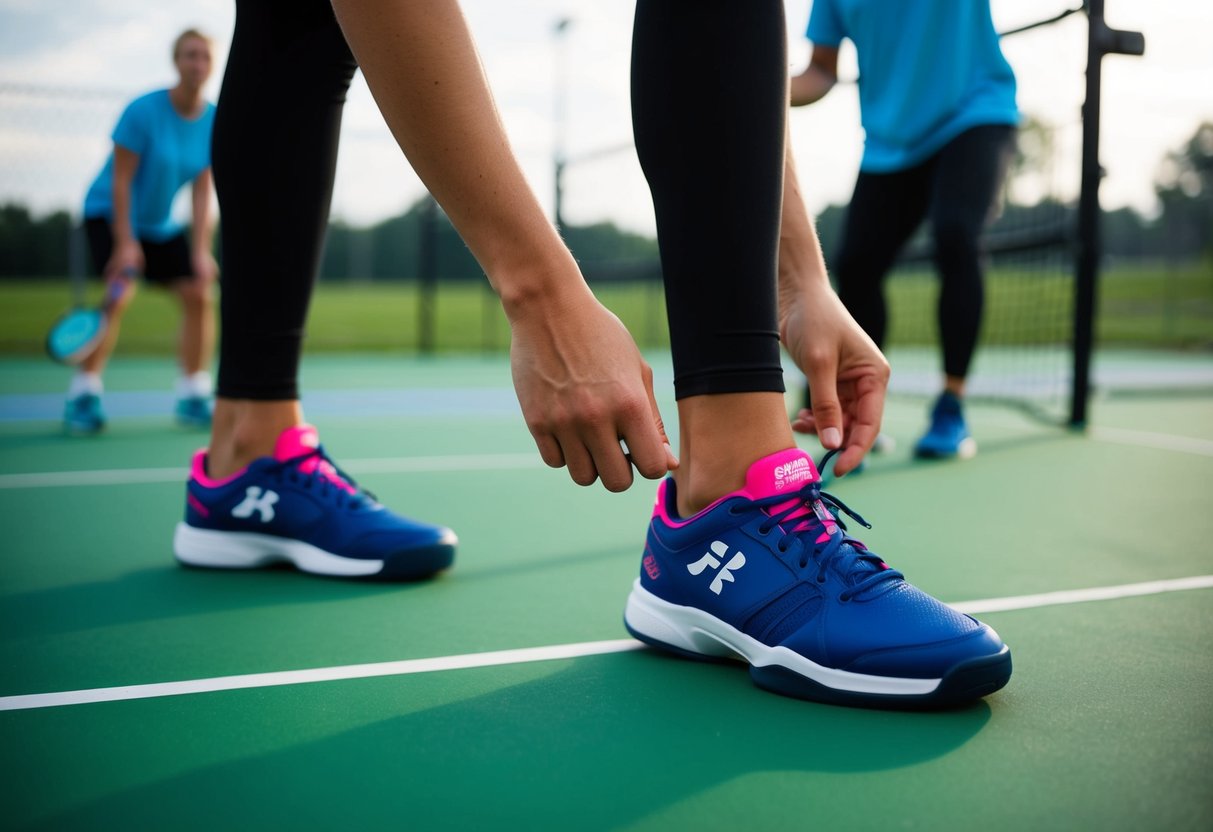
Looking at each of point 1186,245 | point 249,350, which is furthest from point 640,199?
point 1186,245

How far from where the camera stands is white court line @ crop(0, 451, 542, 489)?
2428 mm

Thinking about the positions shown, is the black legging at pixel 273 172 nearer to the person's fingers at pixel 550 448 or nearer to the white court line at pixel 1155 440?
the person's fingers at pixel 550 448

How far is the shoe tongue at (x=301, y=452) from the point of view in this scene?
1.52m

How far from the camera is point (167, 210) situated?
4312 millimetres

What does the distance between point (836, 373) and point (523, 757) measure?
0.50 meters

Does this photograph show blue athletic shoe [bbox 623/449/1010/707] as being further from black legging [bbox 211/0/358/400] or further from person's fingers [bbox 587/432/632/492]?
black legging [bbox 211/0/358/400]

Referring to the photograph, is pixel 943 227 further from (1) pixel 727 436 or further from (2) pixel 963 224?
(1) pixel 727 436

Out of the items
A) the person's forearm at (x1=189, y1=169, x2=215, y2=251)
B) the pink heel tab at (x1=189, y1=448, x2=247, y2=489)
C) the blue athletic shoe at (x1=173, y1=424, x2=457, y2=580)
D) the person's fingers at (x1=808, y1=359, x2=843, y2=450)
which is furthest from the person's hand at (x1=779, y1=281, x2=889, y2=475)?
the person's forearm at (x1=189, y1=169, x2=215, y2=251)

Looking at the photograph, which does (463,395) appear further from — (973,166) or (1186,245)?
(1186,245)

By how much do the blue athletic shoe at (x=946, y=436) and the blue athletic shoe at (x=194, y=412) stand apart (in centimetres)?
253

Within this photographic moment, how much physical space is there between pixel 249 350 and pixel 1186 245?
1913 centimetres

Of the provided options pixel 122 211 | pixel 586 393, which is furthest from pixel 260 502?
pixel 122 211

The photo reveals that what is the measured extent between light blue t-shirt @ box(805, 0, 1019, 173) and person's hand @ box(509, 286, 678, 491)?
7.10ft

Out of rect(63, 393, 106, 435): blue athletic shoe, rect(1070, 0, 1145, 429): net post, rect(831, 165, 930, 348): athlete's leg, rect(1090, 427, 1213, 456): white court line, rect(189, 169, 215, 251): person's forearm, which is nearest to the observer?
rect(831, 165, 930, 348): athlete's leg
